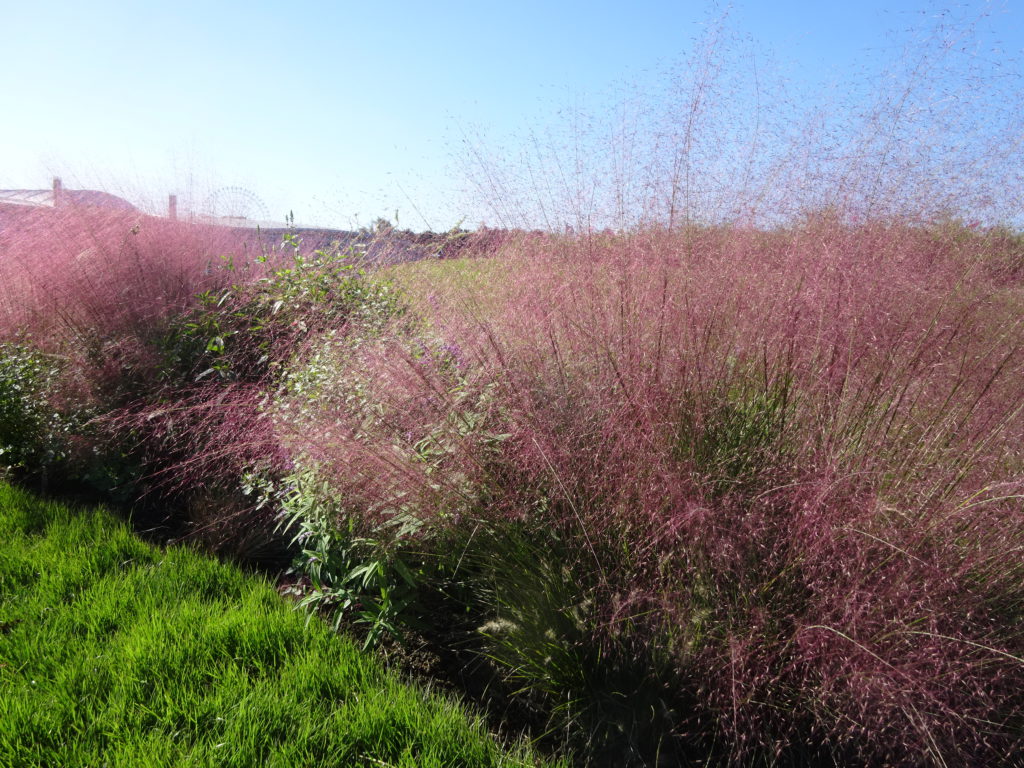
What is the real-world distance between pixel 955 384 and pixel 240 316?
3799 mm

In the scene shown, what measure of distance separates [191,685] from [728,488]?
68.9 inches

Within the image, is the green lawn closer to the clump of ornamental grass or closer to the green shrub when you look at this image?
the clump of ornamental grass

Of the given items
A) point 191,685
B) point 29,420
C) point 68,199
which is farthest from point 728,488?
point 68,199

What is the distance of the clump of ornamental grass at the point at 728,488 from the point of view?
70.1 inches

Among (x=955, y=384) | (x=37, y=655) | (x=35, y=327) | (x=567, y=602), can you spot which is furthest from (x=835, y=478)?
(x=35, y=327)

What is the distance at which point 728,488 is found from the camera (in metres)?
2.15

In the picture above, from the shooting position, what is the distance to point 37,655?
2.21m

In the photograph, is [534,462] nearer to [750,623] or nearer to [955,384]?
[750,623]

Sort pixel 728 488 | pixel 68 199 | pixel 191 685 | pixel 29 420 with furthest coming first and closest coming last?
1. pixel 68 199
2. pixel 29 420
3. pixel 728 488
4. pixel 191 685

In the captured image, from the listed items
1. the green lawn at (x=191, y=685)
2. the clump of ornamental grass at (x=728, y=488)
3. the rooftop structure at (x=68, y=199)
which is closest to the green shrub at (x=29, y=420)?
the green lawn at (x=191, y=685)

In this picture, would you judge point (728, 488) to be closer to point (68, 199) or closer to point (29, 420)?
point (29, 420)

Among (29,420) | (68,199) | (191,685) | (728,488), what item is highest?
(68,199)

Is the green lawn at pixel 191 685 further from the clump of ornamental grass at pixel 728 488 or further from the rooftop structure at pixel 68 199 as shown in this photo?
the rooftop structure at pixel 68 199

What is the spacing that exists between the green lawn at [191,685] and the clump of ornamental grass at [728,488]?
0.40 m
